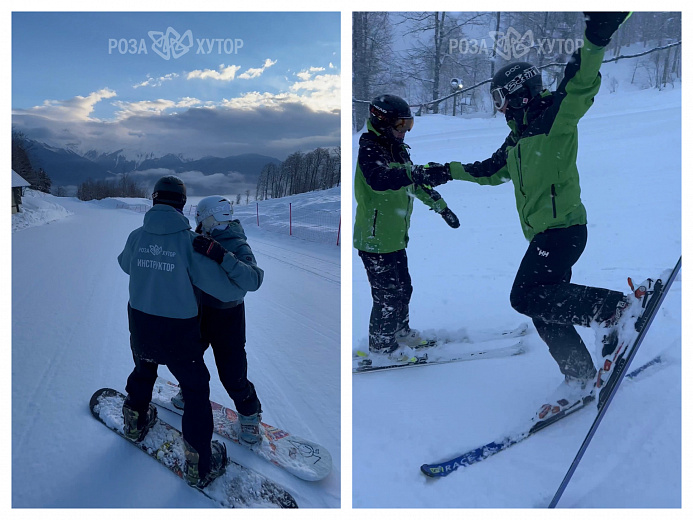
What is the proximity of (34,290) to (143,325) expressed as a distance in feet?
11.2

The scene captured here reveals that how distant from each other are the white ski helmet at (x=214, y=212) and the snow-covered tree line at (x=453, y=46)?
2313mm

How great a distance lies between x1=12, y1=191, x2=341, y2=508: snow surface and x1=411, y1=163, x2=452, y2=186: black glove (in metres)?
1.25

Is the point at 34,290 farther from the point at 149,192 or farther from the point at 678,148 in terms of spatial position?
the point at 678,148

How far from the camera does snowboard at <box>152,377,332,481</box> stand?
1785 millimetres

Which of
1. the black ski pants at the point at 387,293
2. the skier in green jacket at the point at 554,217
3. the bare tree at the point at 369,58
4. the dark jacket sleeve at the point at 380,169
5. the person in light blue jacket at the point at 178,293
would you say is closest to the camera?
the person in light blue jacket at the point at 178,293

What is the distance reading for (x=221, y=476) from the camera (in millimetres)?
Answer: 1712

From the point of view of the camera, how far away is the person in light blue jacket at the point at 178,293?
4.86 feet

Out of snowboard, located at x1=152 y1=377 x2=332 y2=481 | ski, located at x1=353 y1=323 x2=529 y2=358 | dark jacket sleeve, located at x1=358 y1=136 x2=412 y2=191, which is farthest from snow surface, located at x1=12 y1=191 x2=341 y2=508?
dark jacket sleeve, located at x1=358 y1=136 x2=412 y2=191

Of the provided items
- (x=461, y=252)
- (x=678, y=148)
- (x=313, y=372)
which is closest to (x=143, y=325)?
(x=313, y=372)

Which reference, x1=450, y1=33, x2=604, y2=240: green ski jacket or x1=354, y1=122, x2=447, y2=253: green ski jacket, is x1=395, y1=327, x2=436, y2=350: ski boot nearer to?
x1=354, y1=122, x2=447, y2=253: green ski jacket

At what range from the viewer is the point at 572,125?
1665 millimetres

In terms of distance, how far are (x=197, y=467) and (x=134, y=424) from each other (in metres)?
0.42

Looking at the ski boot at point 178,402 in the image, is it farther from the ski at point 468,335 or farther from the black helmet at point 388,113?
the black helmet at point 388,113

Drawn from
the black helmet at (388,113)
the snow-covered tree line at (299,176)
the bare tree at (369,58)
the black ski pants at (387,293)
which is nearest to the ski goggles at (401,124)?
the black helmet at (388,113)
